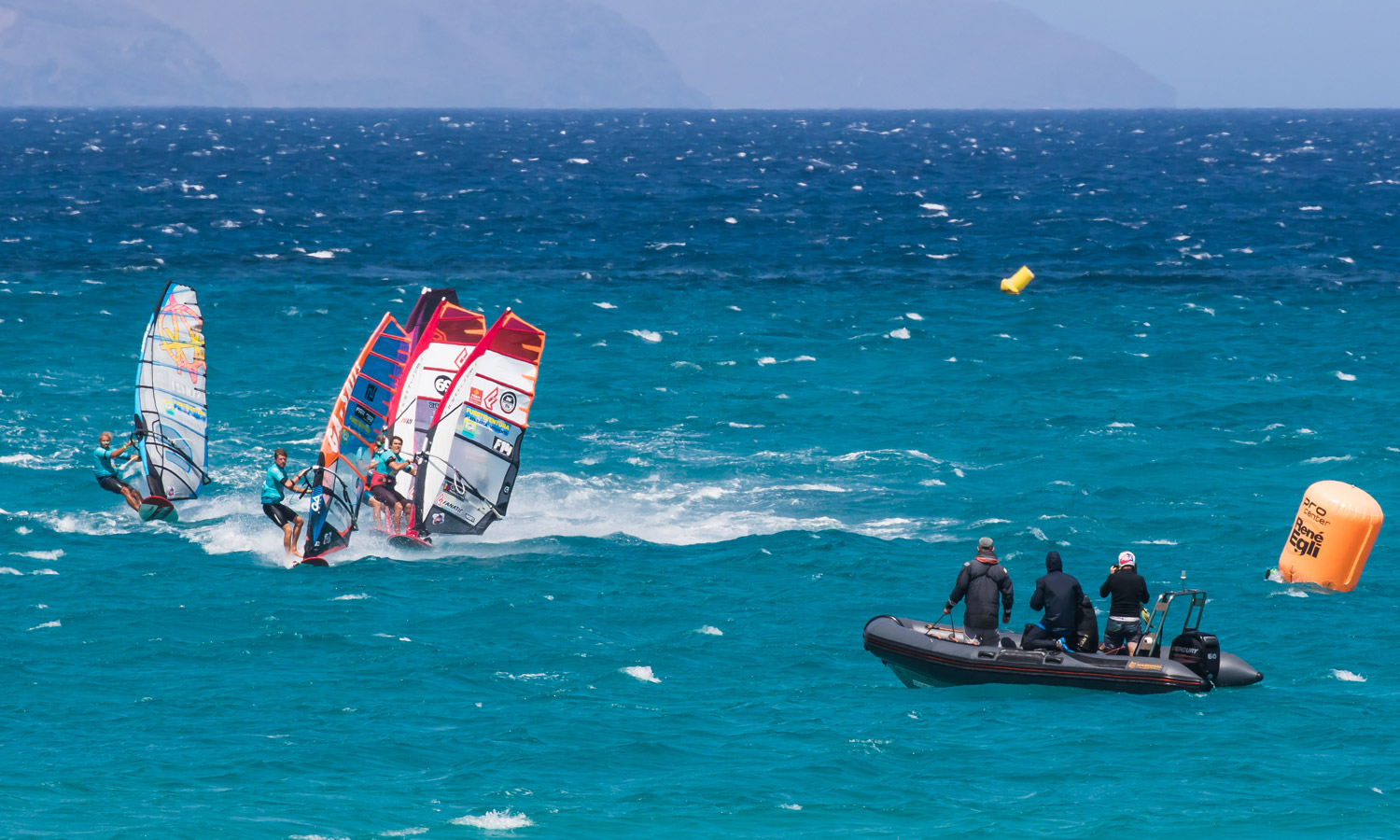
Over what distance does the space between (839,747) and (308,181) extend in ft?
271

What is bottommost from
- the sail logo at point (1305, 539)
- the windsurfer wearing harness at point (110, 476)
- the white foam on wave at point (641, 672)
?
the white foam on wave at point (641, 672)

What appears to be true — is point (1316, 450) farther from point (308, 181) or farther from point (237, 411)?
point (308, 181)

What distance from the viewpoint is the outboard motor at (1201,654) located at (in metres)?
20.4

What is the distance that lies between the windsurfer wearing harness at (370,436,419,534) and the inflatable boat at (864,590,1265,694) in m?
11.3

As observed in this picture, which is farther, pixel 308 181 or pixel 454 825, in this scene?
pixel 308 181

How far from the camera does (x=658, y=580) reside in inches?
1028

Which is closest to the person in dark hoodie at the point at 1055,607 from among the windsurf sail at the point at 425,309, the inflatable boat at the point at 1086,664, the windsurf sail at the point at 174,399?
the inflatable boat at the point at 1086,664

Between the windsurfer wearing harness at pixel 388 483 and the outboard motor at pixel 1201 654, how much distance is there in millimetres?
14345

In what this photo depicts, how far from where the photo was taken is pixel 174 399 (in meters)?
30.2

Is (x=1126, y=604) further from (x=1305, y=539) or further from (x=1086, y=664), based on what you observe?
(x=1305, y=539)

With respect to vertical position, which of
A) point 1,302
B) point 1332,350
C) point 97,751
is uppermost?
point 1332,350

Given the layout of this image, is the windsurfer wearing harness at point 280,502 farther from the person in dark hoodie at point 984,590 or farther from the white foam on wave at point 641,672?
the person in dark hoodie at point 984,590

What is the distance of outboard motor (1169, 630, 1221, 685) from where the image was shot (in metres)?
20.4

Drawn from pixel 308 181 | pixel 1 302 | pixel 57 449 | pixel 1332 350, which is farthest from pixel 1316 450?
pixel 308 181
